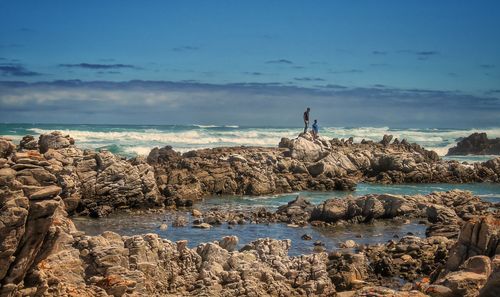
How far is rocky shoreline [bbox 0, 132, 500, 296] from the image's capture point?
10938mm

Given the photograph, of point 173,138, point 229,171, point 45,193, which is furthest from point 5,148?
point 173,138

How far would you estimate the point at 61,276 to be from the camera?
1230 centimetres

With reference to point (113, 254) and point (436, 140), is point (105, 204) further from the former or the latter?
point (436, 140)

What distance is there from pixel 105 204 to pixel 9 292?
18696 millimetres

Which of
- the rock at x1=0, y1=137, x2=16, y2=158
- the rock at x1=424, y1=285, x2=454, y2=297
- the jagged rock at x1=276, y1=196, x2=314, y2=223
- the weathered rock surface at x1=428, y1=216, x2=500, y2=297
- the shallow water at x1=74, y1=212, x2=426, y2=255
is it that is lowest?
the shallow water at x1=74, y1=212, x2=426, y2=255

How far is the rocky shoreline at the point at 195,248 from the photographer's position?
10.9 meters

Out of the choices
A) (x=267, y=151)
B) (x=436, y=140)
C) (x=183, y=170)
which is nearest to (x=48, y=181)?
(x=183, y=170)

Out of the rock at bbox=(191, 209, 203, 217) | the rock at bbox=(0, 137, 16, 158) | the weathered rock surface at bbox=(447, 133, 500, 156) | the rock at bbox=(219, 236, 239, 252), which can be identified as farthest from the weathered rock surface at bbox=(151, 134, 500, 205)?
the weathered rock surface at bbox=(447, 133, 500, 156)

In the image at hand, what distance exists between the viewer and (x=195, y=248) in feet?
51.6

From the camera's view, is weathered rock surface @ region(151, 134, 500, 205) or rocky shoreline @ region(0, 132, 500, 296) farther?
weathered rock surface @ region(151, 134, 500, 205)

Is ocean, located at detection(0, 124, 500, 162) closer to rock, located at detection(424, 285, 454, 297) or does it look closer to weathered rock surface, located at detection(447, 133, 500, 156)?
weathered rock surface, located at detection(447, 133, 500, 156)

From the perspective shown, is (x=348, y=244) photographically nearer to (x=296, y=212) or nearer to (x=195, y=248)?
(x=296, y=212)

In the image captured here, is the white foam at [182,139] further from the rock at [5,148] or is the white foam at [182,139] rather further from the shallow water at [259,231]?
the rock at [5,148]

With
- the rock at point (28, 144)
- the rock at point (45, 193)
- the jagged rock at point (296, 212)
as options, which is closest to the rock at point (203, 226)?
the jagged rock at point (296, 212)
